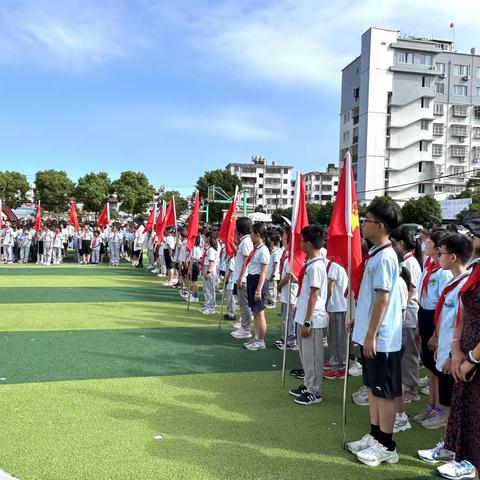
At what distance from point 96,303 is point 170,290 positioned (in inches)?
129

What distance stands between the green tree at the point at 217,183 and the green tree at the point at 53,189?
56.5ft

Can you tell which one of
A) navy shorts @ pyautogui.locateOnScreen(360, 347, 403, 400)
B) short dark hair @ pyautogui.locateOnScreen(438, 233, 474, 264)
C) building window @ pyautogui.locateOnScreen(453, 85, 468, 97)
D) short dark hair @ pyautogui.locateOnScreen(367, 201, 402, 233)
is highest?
building window @ pyautogui.locateOnScreen(453, 85, 468, 97)

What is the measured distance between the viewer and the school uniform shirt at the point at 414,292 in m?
5.46

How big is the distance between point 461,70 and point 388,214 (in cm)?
7476

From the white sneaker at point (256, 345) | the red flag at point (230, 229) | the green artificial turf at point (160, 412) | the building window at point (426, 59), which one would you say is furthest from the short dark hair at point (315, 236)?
the building window at point (426, 59)

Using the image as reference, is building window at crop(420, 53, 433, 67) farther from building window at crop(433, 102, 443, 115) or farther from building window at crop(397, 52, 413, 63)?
building window at crop(433, 102, 443, 115)

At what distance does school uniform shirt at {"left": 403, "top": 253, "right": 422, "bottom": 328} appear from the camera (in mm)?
5457

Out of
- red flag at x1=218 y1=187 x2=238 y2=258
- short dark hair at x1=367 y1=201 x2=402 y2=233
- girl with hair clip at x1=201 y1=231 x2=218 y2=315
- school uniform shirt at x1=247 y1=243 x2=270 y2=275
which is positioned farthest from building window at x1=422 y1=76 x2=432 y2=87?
short dark hair at x1=367 y1=201 x2=402 y2=233

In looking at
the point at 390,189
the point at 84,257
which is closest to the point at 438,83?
the point at 390,189

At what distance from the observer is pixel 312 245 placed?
544 cm

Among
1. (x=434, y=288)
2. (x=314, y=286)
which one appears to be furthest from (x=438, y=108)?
(x=314, y=286)

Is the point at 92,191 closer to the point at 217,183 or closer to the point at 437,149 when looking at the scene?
the point at 217,183

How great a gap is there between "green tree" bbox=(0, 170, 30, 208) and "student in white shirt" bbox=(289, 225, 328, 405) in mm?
48766

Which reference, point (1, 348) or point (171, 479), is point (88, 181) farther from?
→ point (171, 479)
